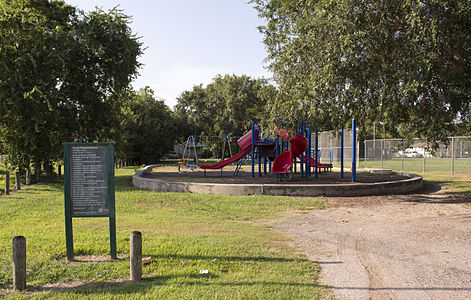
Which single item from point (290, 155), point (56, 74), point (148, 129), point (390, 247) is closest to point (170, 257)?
point (390, 247)

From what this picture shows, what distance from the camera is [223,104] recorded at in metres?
48.9

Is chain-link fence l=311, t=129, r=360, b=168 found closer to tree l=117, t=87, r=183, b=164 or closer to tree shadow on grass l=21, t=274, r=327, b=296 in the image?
tree l=117, t=87, r=183, b=164

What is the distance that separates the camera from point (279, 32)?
13.8 metres

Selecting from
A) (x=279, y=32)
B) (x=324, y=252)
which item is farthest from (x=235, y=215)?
(x=279, y=32)

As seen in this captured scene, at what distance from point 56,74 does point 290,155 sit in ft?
37.2

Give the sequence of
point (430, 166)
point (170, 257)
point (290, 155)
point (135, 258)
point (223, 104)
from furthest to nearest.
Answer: point (223, 104) → point (430, 166) → point (290, 155) → point (170, 257) → point (135, 258)

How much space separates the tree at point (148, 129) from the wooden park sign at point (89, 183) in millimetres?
35185

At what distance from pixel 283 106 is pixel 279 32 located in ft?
12.2

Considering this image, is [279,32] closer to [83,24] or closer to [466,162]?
[83,24]

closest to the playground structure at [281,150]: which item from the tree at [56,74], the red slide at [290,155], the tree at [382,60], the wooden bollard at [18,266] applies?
the red slide at [290,155]

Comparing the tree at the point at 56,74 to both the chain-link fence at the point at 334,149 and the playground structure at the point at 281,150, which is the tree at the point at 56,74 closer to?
the playground structure at the point at 281,150

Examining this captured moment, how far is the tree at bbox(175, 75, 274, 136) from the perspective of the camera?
46531 mm

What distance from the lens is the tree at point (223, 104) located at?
1832 inches

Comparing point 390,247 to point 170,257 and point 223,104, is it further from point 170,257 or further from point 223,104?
point 223,104
